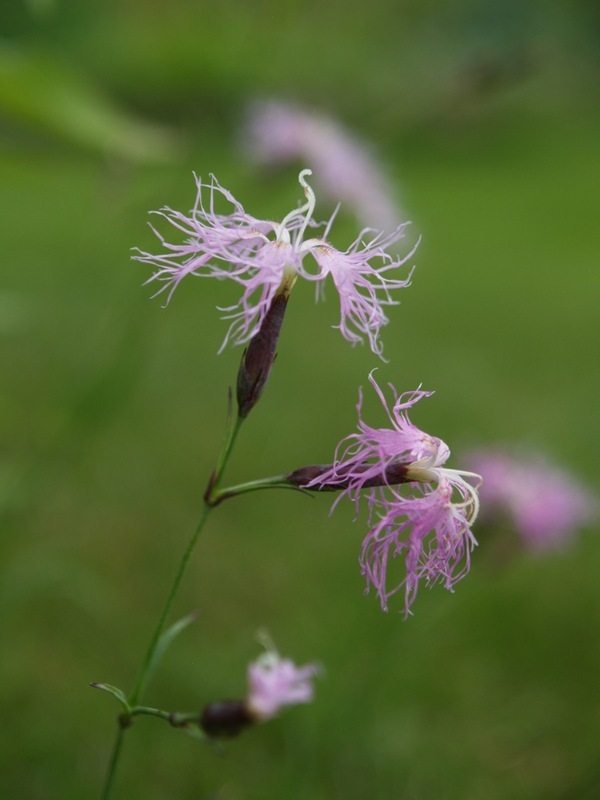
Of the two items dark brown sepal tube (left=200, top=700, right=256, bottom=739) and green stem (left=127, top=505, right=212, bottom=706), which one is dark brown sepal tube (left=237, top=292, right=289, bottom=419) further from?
dark brown sepal tube (left=200, top=700, right=256, bottom=739)

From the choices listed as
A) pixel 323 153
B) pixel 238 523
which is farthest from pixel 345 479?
pixel 238 523

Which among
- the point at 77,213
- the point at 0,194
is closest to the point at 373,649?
the point at 77,213

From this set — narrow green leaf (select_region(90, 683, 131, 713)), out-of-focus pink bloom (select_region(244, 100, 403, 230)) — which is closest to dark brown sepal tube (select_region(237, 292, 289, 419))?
narrow green leaf (select_region(90, 683, 131, 713))

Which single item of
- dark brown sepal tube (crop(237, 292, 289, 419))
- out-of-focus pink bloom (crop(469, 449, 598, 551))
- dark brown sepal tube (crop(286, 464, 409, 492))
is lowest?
dark brown sepal tube (crop(286, 464, 409, 492))

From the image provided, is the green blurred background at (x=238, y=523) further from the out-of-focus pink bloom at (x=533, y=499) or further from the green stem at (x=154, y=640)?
the green stem at (x=154, y=640)

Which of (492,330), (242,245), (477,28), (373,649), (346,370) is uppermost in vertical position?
(477,28)

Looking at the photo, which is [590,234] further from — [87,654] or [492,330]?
[87,654]

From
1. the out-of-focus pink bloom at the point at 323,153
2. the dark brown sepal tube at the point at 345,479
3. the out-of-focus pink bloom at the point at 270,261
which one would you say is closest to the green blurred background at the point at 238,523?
the out-of-focus pink bloom at the point at 323,153
